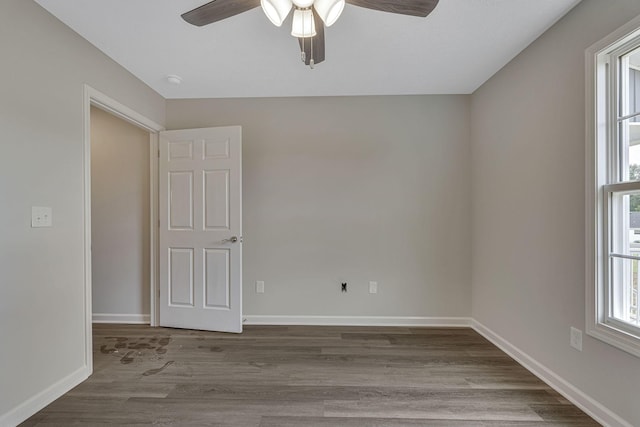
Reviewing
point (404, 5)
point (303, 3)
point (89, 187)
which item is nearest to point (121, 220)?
point (89, 187)

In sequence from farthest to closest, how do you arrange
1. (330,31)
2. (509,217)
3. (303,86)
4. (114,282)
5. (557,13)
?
(114,282) → (303,86) → (509,217) → (330,31) → (557,13)

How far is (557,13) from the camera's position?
5.92 feet

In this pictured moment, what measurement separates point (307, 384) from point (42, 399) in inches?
64.0

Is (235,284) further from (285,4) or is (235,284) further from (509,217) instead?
(509,217)

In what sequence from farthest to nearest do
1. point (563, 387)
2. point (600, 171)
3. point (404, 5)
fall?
point (563, 387), point (600, 171), point (404, 5)

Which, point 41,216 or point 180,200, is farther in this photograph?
point 180,200

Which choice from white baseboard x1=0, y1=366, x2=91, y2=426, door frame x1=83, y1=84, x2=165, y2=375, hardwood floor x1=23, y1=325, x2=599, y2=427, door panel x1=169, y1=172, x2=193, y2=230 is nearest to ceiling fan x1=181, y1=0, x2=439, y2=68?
door frame x1=83, y1=84, x2=165, y2=375

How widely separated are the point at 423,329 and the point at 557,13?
274 centimetres

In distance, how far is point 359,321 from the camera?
3047mm

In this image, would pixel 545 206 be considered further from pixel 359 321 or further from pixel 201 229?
pixel 201 229

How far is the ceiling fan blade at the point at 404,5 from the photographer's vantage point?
1.33 meters

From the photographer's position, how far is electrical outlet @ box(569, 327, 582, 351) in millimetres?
1754

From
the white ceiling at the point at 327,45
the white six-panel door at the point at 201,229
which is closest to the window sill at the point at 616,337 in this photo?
the white ceiling at the point at 327,45

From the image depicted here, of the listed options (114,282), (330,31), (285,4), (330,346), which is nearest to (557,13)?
(330,31)
